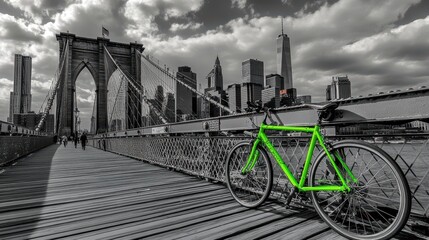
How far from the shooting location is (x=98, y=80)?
3114cm

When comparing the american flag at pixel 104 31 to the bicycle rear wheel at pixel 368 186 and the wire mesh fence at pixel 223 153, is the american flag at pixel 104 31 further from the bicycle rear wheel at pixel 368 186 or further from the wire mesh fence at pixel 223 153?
the bicycle rear wheel at pixel 368 186

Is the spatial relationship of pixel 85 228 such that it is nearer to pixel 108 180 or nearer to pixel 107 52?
pixel 108 180

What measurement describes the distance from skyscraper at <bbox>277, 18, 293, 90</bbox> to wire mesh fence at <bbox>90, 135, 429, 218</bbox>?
18600cm

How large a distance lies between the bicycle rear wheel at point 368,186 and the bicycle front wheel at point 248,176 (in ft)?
1.96

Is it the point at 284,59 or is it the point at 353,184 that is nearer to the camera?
the point at 353,184

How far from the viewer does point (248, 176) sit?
9.15ft

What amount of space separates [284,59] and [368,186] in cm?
19635

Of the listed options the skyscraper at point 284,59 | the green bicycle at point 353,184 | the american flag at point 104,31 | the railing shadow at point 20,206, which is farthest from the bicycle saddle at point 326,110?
the skyscraper at point 284,59

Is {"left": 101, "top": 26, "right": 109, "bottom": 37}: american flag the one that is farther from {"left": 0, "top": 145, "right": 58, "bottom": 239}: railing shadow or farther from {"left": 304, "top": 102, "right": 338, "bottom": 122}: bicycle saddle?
{"left": 304, "top": 102, "right": 338, "bottom": 122}: bicycle saddle

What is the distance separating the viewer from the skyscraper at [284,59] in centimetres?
18362

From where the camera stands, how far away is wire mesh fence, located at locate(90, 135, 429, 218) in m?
1.92

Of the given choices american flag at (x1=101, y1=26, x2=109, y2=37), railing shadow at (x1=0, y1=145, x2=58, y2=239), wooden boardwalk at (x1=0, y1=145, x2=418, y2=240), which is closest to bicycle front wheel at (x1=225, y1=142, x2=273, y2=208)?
wooden boardwalk at (x1=0, y1=145, x2=418, y2=240)

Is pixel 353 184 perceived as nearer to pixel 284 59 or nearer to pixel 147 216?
pixel 147 216

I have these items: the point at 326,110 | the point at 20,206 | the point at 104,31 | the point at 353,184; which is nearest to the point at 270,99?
the point at 326,110
